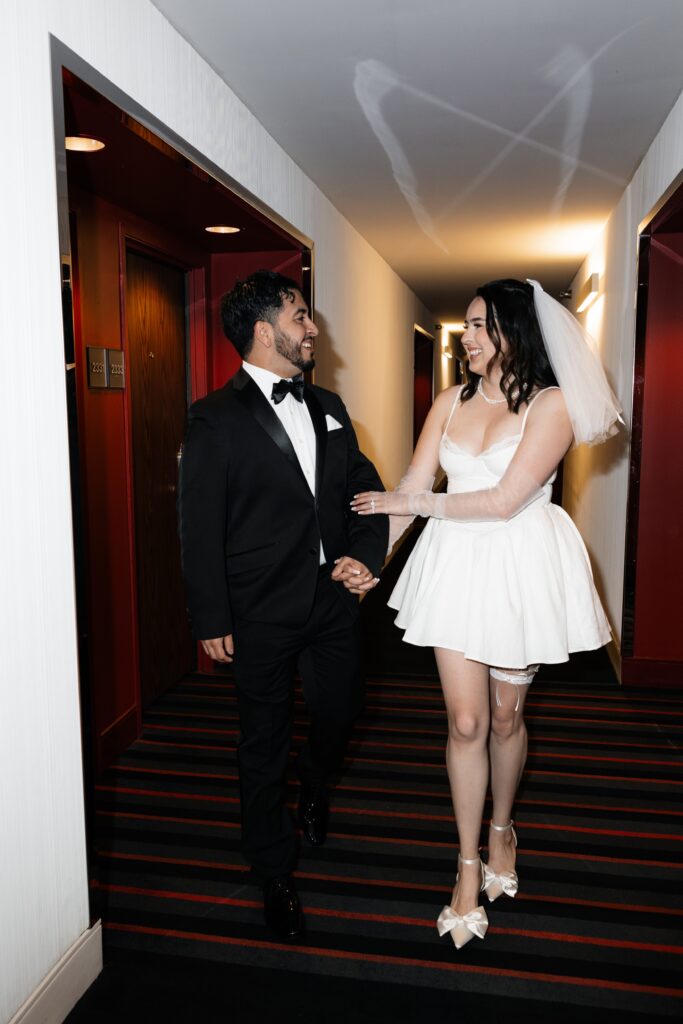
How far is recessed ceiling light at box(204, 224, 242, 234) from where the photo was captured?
148 inches

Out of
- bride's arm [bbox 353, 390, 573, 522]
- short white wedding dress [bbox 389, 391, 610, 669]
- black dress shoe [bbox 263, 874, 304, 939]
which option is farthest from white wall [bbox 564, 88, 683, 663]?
black dress shoe [bbox 263, 874, 304, 939]

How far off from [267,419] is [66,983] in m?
1.51

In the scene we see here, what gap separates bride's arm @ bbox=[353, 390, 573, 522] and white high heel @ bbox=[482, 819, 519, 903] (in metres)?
0.98

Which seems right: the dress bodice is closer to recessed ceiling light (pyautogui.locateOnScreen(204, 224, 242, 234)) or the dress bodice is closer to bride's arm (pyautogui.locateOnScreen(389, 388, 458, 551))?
bride's arm (pyautogui.locateOnScreen(389, 388, 458, 551))

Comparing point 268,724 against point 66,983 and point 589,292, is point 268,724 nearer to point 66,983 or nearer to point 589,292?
point 66,983

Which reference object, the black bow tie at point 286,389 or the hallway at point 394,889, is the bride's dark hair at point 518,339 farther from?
the hallway at point 394,889

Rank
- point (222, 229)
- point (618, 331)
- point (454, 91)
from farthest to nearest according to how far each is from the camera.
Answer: point (618, 331) → point (222, 229) → point (454, 91)

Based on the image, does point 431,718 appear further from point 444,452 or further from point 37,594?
point 37,594

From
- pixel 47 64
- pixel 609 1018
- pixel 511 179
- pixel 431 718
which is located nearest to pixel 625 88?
pixel 511 179

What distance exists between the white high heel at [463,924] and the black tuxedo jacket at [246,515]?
901 millimetres

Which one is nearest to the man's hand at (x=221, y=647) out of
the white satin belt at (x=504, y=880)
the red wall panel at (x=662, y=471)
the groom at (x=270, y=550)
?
the groom at (x=270, y=550)

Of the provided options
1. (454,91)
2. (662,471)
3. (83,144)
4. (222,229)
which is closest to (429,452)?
(83,144)

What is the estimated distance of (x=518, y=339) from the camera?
7.52 ft

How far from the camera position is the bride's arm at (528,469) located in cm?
219
